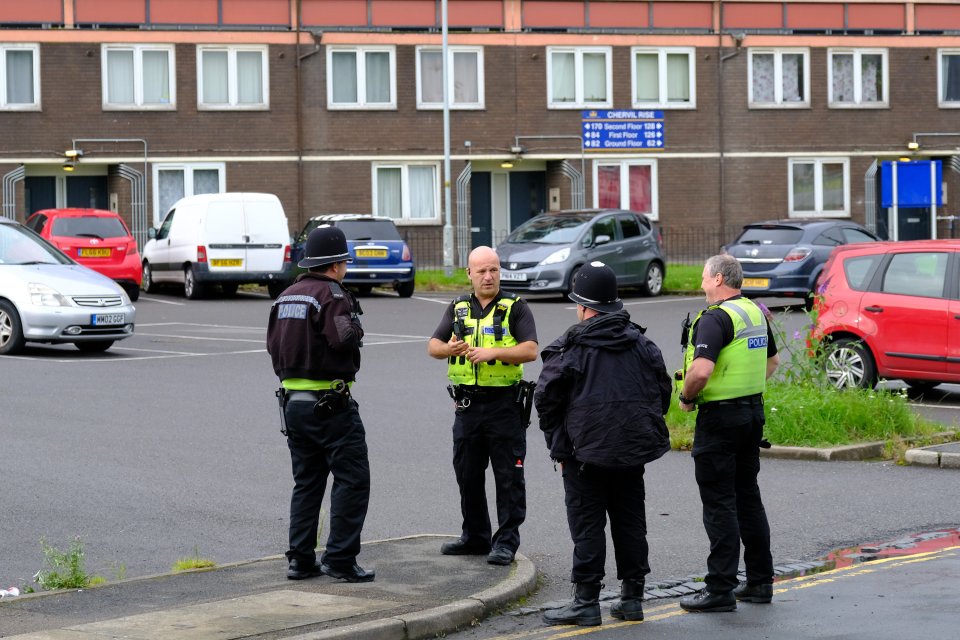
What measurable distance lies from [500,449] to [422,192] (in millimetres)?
32398

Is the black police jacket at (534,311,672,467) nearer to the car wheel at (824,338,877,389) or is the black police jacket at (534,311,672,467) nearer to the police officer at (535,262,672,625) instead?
the police officer at (535,262,672,625)

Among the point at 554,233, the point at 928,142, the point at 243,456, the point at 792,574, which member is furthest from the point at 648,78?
the point at 792,574

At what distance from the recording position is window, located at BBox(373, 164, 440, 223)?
3969cm

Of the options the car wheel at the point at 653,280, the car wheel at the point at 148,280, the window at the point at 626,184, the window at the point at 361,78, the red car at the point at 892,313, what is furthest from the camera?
the window at the point at 626,184

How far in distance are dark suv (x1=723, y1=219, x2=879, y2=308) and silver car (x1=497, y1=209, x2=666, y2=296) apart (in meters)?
2.63

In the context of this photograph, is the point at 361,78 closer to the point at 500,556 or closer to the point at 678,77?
the point at 678,77

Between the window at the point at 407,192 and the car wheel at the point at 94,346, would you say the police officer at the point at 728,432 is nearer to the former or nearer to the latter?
the car wheel at the point at 94,346

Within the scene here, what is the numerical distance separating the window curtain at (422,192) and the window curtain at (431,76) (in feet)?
5.94

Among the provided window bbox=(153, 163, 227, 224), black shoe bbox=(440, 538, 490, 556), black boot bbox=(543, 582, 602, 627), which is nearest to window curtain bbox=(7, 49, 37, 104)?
window bbox=(153, 163, 227, 224)

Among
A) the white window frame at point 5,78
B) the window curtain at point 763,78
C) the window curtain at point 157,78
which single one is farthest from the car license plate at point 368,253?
the window curtain at point 763,78

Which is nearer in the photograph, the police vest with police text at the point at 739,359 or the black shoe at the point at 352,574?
the police vest with police text at the point at 739,359

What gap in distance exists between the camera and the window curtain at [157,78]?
3797 centimetres

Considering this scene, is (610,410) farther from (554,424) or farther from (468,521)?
(468,521)

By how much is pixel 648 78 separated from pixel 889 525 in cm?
3264
